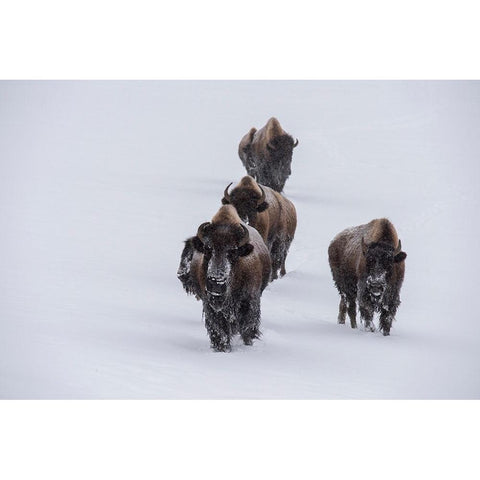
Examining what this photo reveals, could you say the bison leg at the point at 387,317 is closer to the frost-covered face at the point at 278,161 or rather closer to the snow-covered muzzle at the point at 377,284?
the snow-covered muzzle at the point at 377,284

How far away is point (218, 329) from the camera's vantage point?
11.3 m

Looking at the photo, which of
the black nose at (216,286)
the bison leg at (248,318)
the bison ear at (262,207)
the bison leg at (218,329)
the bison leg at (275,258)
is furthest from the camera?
the bison leg at (275,258)

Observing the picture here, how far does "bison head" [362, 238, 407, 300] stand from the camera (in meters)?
12.5

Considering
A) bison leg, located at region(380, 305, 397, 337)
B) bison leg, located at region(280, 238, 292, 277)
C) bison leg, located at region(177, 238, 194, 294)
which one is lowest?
bison leg, located at region(380, 305, 397, 337)

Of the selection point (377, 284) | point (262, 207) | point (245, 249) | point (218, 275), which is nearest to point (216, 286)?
point (218, 275)

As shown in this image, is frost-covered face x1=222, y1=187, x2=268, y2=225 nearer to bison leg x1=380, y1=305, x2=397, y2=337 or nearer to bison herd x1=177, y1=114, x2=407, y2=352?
bison herd x1=177, y1=114, x2=407, y2=352

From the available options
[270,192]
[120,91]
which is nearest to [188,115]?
[120,91]

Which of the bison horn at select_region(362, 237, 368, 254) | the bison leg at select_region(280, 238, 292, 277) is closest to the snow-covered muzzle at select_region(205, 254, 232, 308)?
the bison horn at select_region(362, 237, 368, 254)

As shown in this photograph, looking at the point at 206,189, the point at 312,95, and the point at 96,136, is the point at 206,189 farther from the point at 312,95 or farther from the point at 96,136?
the point at 312,95

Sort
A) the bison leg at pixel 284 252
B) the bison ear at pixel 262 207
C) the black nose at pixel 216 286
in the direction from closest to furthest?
1. the black nose at pixel 216 286
2. the bison ear at pixel 262 207
3. the bison leg at pixel 284 252

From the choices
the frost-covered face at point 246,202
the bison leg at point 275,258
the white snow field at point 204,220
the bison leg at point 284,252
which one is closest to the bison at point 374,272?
the white snow field at point 204,220

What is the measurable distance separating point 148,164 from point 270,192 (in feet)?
38.9

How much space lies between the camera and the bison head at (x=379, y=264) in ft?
40.9

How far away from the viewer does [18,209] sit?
21266mm
